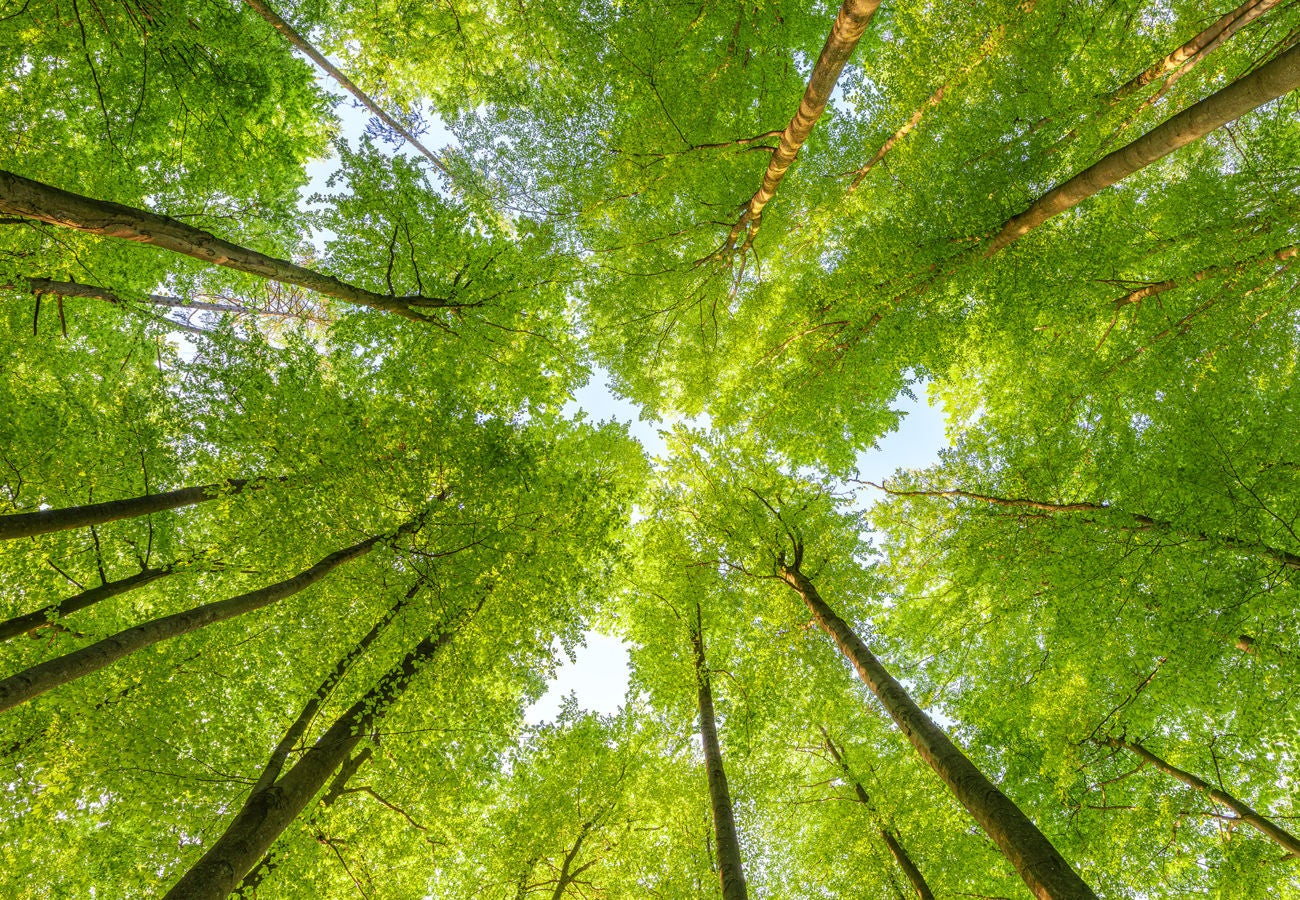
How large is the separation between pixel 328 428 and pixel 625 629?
7.40m

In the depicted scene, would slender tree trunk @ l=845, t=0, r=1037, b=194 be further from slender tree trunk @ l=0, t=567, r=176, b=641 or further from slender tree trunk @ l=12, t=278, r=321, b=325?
slender tree trunk @ l=0, t=567, r=176, b=641

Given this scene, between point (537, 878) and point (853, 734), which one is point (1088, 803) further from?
point (537, 878)

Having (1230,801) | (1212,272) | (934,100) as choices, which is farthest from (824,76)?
(1230,801)

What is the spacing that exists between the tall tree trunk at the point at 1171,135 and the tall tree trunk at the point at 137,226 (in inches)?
302

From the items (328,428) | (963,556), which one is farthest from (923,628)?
(328,428)

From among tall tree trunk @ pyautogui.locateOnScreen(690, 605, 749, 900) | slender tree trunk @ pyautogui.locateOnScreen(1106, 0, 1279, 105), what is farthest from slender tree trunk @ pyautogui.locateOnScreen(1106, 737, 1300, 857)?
slender tree trunk @ pyautogui.locateOnScreen(1106, 0, 1279, 105)

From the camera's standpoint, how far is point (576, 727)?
1019cm

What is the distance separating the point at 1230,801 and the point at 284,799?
Answer: 12.2 meters

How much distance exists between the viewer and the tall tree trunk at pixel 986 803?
3.30m

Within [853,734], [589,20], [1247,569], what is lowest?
[1247,569]

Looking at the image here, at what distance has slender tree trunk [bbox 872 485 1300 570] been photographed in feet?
17.6

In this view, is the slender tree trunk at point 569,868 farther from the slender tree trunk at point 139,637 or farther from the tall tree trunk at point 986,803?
the slender tree trunk at point 139,637

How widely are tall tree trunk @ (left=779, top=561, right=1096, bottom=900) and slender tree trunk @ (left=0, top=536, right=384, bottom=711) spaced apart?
590 cm

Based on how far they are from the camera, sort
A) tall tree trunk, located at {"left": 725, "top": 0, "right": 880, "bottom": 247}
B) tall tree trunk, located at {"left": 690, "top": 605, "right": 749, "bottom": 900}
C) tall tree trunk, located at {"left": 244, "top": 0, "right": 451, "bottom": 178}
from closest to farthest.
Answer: tall tree trunk, located at {"left": 725, "top": 0, "right": 880, "bottom": 247}, tall tree trunk, located at {"left": 690, "top": 605, "right": 749, "bottom": 900}, tall tree trunk, located at {"left": 244, "top": 0, "right": 451, "bottom": 178}
